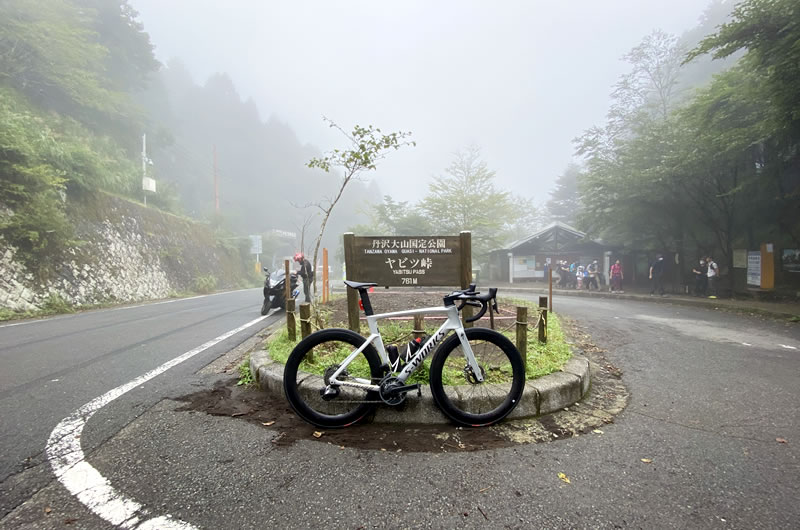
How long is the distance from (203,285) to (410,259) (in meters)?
20.8

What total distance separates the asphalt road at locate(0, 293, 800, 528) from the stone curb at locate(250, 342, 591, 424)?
1.38ft

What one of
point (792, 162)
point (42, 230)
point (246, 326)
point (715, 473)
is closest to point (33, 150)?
point (42, 230)

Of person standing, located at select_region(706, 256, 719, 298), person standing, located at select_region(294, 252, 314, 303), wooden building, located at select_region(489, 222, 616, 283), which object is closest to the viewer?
person standing, located at select_region(294, 252, 314, 303)

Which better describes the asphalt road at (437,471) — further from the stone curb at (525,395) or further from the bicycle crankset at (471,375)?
the bicycle crankset at (471,375)

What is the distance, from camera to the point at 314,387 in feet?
10.3

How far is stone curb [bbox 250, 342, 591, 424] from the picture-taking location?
2.98 meters

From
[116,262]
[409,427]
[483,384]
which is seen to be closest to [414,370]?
[409,427]

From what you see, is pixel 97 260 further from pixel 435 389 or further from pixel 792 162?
pixel 792 162

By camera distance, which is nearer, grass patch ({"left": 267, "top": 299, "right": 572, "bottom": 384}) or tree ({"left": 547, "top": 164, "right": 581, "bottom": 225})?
grass patch ({"left": 267, "top": 299, "right": 572, "bottom": 384})

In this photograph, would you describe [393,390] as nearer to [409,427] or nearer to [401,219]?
[409,427]

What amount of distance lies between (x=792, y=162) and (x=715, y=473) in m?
15.0

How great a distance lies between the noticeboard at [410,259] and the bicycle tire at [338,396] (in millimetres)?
1571

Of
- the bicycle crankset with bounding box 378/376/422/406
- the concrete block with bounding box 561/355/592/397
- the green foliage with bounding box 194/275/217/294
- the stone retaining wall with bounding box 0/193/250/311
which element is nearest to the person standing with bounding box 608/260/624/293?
the concrete block with bounding box 561/355/592/397

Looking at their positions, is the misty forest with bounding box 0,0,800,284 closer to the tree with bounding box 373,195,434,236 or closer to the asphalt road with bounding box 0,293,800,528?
the tree with bounding box 373,195,434,236
